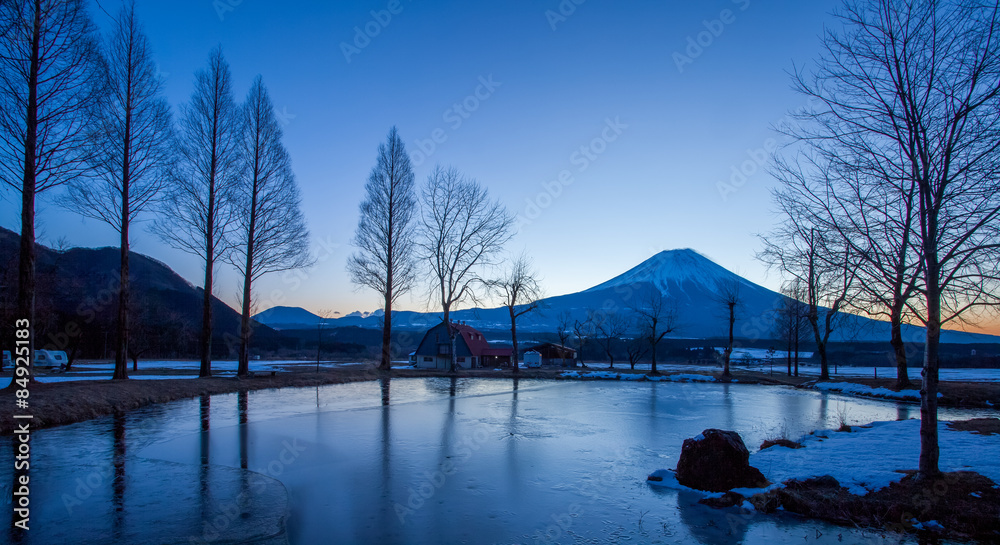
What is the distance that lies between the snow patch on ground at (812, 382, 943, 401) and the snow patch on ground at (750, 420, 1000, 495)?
45.3 feet

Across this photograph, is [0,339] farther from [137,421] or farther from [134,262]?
[134,262]

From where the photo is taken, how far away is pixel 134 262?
382 ft

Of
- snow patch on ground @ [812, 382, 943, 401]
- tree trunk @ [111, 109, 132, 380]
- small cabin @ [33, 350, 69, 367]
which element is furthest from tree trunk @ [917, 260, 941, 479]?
small cabin @ [33, 350, 69, 367]

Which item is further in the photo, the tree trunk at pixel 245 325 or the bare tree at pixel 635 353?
the bare tree at pixel 635 353

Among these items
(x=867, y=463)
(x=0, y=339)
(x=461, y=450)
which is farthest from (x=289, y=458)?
(x=0, y=339)

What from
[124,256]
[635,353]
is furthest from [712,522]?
[635,353]

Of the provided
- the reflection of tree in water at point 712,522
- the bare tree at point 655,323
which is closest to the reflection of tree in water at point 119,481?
the reflection of tree in water at point 712,522

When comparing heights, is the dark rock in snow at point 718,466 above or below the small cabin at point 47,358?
above

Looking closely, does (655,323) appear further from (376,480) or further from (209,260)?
(376,480)

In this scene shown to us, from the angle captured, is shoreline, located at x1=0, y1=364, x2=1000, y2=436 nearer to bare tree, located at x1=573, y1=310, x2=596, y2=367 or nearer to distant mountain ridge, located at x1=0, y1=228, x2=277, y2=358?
distant mountain ridge, located at x1=0, y1=228, x2=277, y2=358

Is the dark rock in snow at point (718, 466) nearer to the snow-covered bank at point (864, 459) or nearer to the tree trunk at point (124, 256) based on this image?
the snow-covered bank at point (864, 459)

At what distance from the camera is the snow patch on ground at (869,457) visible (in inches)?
309

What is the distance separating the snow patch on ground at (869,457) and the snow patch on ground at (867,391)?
45.3 ft

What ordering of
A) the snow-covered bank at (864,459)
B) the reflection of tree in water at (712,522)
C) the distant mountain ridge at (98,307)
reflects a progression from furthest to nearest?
the distant mountain ridge at (98,307), the snow-covered bank at (864,459), the reflection of tree in water at (712,522)
